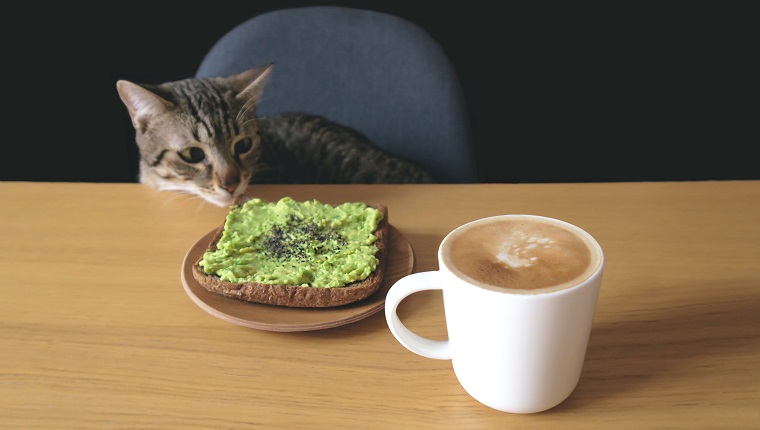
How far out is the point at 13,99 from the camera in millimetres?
1899

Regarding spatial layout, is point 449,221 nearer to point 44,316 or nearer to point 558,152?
point 44,316

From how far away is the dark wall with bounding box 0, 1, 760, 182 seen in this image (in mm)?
1815

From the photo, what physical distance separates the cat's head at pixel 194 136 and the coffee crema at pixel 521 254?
55 centimetres

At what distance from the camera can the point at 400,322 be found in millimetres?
606

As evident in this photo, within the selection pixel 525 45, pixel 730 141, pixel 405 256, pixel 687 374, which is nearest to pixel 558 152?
pixel 525 45

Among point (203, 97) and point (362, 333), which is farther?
point (203, 97)

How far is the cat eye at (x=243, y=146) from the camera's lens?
113 cm

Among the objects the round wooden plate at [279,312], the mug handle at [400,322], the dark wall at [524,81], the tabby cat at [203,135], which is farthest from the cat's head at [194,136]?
the dark wall at [524,81]

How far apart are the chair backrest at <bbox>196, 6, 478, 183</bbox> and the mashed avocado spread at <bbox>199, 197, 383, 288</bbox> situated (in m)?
0.58

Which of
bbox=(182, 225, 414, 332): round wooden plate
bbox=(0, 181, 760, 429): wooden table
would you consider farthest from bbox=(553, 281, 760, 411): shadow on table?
bbox=(182, 225, 414, 332): round wooden plate

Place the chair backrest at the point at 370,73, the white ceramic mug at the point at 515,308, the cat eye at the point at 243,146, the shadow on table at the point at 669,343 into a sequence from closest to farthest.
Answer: the white ceramic mug at the point at 515,308 < the shadow on table at the point at 669,343 < the cat eye at the point at 243,146 < the chair backrest at the point at 370,73

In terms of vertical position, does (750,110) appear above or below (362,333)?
below

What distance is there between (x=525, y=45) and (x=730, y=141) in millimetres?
728

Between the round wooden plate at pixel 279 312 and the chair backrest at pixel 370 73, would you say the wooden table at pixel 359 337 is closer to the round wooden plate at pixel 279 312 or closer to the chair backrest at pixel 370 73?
the round wooden plate at pixel 279 312
